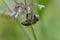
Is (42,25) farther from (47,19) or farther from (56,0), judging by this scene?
(56,0)

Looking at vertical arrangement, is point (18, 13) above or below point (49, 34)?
above

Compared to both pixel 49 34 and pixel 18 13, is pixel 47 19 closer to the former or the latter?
pixel 49 34

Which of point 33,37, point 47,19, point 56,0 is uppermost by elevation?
point 56,0

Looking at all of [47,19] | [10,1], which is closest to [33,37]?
[47,19]

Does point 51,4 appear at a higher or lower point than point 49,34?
higher

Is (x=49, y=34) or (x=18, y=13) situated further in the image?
(x=49, y=34)

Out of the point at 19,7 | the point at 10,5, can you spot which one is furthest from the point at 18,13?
the point at 10,5
